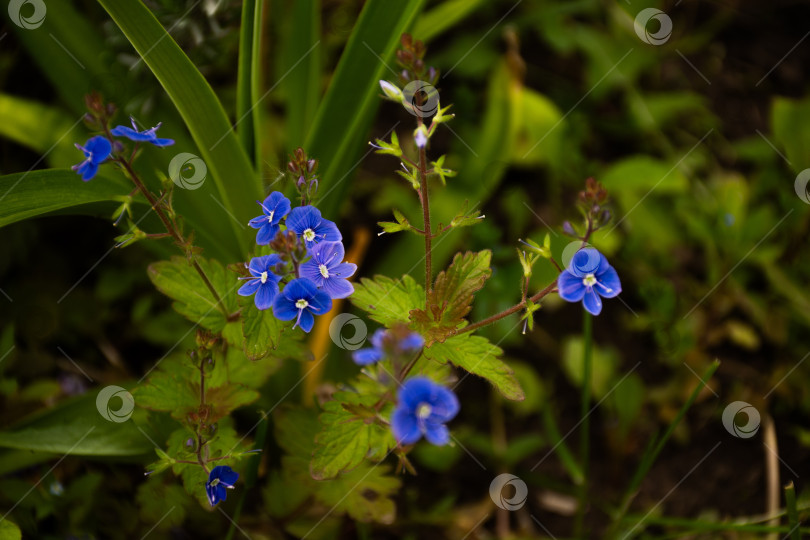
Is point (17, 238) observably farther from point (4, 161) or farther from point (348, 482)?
point (348, 482)

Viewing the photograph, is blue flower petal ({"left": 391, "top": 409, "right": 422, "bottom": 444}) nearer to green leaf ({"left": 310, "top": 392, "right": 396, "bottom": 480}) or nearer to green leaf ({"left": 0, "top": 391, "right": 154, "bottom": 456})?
green leaf ({"left": 310, "top": 392, "right": 396, "bottom": 480})

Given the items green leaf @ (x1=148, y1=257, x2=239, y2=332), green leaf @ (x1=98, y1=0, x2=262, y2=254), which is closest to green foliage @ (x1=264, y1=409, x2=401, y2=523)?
green leaf @ (x1=148, y1=257, x2=239, y2=332)

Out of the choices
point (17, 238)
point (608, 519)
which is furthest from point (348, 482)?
point (17, 238)

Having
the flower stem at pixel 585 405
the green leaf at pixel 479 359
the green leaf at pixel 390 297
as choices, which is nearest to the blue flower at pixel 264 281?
the green leaf at pixel 390 297

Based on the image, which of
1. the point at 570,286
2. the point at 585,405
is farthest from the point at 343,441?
the point at 585,405

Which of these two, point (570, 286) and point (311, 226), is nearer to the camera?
point (570, 286)

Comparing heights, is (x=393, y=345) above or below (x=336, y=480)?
above

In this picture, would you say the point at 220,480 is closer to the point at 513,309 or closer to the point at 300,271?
the point at 300,271
